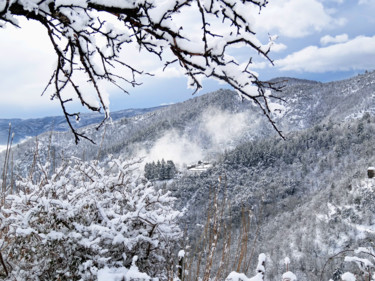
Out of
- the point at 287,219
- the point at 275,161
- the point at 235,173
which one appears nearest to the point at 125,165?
the point at 287,219

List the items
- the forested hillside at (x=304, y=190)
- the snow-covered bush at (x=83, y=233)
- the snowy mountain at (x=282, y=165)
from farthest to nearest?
the forested hillside at (x=304, y=190) < the snowy mountain at (x=282, y=165) < the snow-covered bush at (x=83, y=233)

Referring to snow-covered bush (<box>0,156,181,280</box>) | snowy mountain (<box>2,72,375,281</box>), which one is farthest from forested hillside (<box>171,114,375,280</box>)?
snow-covered bush (<box>0,156,181,280</box>)

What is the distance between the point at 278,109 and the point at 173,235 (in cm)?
99

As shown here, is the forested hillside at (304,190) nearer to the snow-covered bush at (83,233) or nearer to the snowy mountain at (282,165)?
the snowy mountain at (282,165)

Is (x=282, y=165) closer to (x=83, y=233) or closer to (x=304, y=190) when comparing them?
(x=304, y=190)

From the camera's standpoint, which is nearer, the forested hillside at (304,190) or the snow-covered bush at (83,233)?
the snow-covered bush at (83,233)

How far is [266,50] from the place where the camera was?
1655mm

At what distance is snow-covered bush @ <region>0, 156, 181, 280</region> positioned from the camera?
162cm

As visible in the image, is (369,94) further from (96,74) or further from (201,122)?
(96,74)

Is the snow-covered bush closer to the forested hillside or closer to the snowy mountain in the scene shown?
the snowy mountain

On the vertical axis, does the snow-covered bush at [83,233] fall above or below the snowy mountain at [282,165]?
above

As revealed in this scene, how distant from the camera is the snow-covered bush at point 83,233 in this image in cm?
162


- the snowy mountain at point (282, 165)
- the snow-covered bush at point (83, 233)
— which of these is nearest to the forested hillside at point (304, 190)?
the snowy mountain at point (282, 165)

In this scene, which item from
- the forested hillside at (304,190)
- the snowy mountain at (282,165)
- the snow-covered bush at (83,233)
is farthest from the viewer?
the forested hillside at (304,190)
